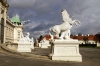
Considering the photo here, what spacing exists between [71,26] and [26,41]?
1157 centimetres

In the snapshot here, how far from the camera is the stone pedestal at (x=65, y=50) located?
11.5m

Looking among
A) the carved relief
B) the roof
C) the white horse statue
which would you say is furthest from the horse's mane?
the roof

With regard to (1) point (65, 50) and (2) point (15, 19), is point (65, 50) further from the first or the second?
(2) point (15, 19)

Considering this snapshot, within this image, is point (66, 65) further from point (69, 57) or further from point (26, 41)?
point (26, 41)

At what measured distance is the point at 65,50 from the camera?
11562 millimetres

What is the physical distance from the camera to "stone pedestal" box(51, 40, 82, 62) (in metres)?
11.5

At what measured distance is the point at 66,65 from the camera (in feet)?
31.7

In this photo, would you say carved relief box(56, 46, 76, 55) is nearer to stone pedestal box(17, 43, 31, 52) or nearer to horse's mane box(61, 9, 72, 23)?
horse's mane box(61, 9, 72, 23)

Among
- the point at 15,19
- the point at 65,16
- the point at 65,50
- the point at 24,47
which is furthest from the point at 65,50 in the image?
the point at 15,19

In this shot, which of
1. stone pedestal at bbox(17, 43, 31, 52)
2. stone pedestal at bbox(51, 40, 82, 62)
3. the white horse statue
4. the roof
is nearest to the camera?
stone pedestal at bbox(51, 40, 82, 62)

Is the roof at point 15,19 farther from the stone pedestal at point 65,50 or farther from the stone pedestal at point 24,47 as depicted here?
the stone pedestal at point 65,50

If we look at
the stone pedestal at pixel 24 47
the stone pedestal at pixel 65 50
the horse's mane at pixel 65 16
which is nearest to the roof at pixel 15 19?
the stone pedestal at pixel 24 47

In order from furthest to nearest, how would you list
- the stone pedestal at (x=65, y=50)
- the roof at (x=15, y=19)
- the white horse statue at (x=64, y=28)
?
the roof at (x=15, y=19) → the white horse statue at (x=64, y=28) → the stone pedestal at (x=65, y=50)

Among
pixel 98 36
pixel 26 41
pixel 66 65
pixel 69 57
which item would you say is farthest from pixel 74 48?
pixel 98 36
